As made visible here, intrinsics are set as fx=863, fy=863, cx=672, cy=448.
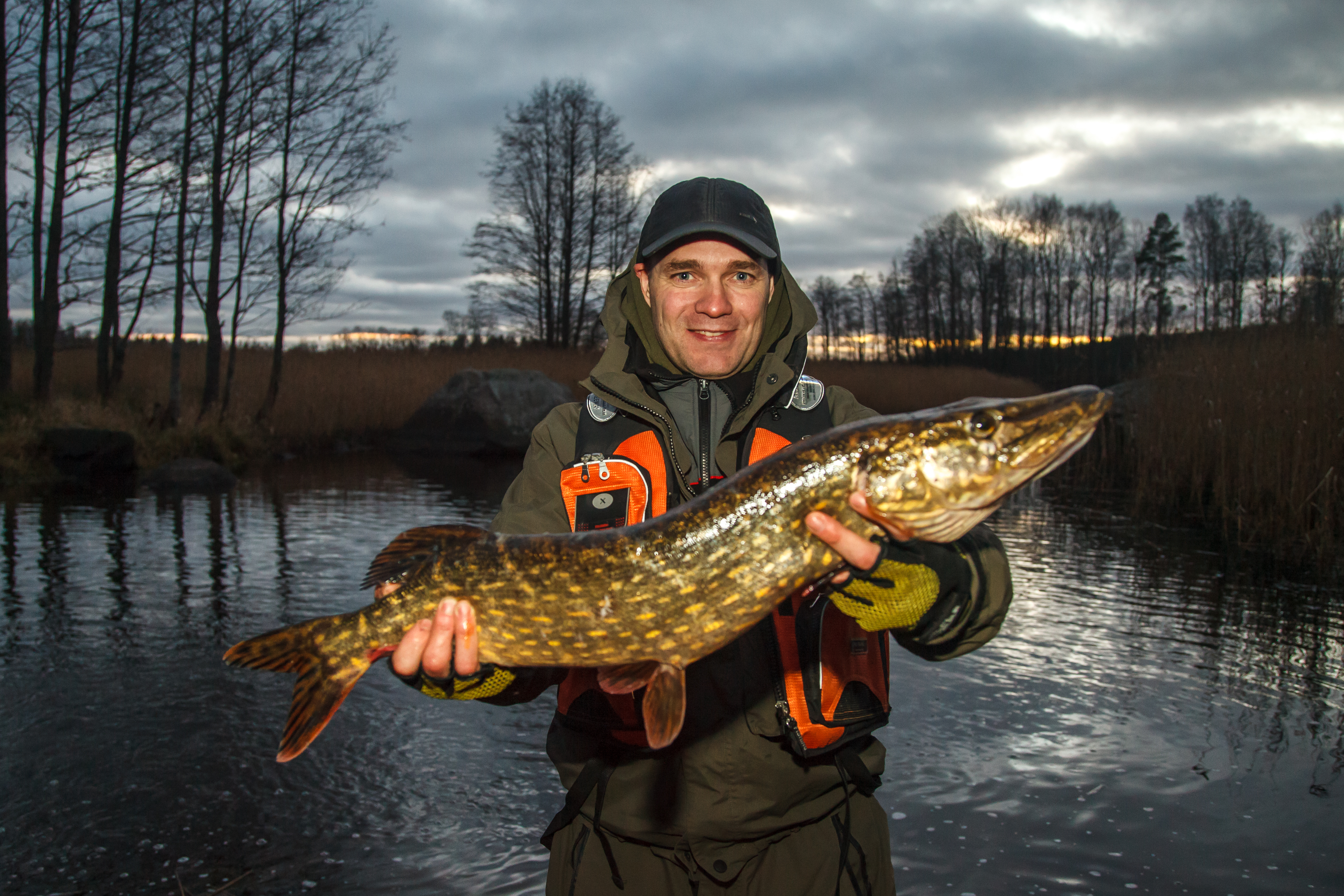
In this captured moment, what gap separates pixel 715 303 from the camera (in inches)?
102

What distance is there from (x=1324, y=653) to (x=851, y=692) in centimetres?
536

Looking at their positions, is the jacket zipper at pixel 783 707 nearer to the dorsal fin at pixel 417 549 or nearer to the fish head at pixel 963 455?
the fish head at pixel 963 455

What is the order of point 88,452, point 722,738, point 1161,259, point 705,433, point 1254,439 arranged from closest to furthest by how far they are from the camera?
point 722,738 → point 705,433 → point 1254,439 → point 88,452 → point 1161,259

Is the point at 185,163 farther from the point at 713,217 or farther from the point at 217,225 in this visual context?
the point at 713,217

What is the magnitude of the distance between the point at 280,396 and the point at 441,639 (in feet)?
61.8

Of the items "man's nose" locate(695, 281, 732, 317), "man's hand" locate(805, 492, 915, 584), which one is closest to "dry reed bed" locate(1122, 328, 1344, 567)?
"man's nose" locate(695, 281, 732, 317)

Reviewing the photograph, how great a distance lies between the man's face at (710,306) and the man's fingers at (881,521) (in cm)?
82

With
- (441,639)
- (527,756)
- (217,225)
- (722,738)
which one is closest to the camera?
(441,639)

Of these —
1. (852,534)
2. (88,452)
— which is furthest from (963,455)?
(88,452)

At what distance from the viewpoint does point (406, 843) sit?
370cm

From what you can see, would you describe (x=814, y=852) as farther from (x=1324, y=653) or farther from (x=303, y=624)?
(x=1324, y=653)

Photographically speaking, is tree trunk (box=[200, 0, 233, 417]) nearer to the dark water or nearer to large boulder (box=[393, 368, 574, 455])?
large boulder (box=[393, 368, 574, 455])

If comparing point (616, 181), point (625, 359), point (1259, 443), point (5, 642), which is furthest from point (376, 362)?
point (625, 359)

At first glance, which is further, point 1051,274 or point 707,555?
point 1051,274
